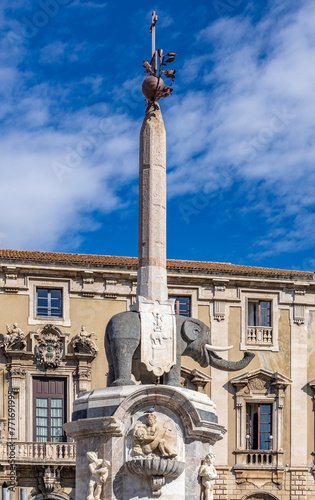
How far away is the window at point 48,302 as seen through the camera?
129ft

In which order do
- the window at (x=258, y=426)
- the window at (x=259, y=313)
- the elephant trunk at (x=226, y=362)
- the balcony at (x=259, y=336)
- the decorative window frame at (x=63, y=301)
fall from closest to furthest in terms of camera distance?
the elephant trunk at (x=226, y=362), the decorative window frame at (x=63, y=301), the window at (x=258, y=426), the balcony at (x=259, y=336), the window at (x=259, y=313)

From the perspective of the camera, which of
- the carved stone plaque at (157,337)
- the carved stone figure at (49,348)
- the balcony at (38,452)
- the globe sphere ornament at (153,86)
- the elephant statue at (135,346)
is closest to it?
the elephant statue at (135,346)

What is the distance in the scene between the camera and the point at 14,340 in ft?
126

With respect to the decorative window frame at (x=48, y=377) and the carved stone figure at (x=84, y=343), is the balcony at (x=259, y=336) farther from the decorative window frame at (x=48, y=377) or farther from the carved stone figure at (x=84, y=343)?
the decorative window frame at (x=48, y=377)

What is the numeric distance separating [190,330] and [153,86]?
15.2 feet

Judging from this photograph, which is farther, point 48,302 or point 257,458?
point 257,458

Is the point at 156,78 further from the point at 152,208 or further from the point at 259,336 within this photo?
the point at 259,336

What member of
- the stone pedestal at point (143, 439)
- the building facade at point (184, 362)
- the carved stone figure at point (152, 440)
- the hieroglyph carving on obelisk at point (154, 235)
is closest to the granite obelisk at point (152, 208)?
the hieroglyph carving on obelisk at point (154, 235)

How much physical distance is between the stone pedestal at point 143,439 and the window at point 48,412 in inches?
797

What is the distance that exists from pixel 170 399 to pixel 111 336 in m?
1.57

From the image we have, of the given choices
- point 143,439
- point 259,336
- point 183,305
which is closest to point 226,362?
point 143,439

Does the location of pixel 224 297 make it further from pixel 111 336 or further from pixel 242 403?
pixel 111 336

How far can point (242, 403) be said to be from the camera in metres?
40.2

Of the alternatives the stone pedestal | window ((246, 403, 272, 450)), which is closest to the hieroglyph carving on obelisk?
the stone pedestal
